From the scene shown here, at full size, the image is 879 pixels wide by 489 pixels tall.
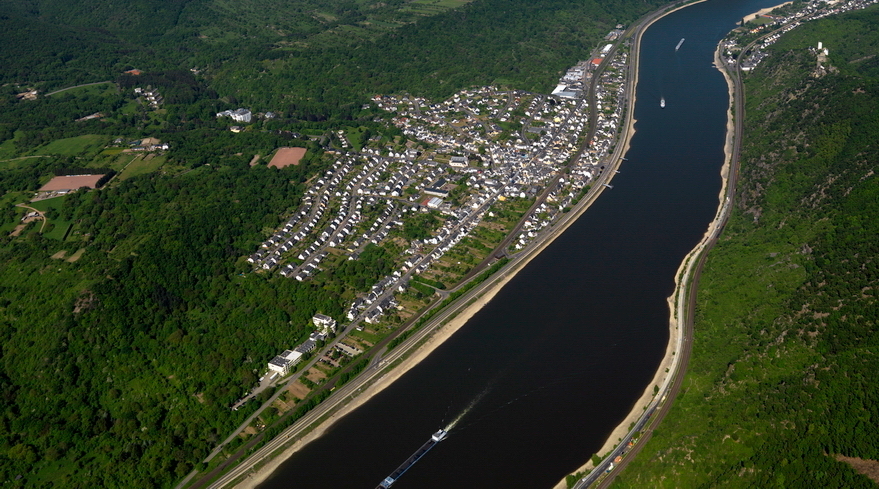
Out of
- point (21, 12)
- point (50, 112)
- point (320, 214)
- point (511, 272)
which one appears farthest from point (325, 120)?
point (21, 12)

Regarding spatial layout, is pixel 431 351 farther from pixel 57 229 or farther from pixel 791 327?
pixel 57 229

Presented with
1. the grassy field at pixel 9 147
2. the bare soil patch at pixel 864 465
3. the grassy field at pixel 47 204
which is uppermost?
the bare soil patch at pixel 864 465

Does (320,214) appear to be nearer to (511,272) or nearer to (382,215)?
(382,215)

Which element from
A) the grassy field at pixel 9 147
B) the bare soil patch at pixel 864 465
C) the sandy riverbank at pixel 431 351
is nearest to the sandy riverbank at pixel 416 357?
the sandy riverbank at pixel 431 351

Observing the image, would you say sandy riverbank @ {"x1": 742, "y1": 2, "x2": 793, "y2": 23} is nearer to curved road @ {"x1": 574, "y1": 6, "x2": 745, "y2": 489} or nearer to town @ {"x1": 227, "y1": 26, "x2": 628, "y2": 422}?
town @ {"x1": 227, "y1": 26, "x2": 628, "y2": 422}

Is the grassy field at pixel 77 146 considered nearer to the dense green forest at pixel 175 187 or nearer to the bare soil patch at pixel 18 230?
the dense green forest at pixel 175 187

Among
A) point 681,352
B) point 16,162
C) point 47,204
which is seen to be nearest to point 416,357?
point 681,352

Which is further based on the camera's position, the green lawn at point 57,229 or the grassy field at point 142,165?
the grassy field at point 142,165
